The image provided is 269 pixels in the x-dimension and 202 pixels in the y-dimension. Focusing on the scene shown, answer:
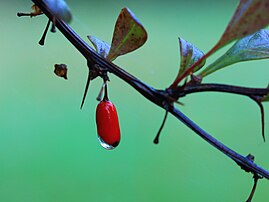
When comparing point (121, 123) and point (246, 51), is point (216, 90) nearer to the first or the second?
point (246, 51)

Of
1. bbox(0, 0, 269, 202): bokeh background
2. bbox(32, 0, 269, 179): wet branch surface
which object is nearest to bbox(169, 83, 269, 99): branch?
bbox(32, 0, 269, 179): wet branch surface

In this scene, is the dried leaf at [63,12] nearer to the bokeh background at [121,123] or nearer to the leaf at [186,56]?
the leaf at [186,56]

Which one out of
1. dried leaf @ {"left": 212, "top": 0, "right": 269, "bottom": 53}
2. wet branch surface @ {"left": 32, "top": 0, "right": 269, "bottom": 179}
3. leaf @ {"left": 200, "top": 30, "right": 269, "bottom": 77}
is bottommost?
wet branch surface @ {"left": 32, "top": 0, "right": 269, "bottom": 179}

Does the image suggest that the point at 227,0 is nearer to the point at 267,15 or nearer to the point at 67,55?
the point at 67,55

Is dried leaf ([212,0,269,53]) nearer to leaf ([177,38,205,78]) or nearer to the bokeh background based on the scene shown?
leaf ([177,38,205,78])

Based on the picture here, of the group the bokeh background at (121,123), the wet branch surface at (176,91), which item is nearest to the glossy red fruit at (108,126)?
the wet branch surface at (176,91)

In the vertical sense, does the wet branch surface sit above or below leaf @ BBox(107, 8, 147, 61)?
below

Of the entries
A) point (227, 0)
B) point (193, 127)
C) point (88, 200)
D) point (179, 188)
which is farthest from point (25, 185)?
point (227, 0)
